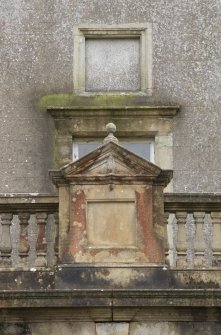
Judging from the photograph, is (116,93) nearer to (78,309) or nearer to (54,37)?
(54,37)

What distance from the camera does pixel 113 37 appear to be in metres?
16.7

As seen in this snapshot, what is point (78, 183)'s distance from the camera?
13.3m

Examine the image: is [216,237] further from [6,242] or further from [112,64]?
[112,64]

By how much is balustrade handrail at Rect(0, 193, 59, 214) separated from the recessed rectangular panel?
43 centimetres

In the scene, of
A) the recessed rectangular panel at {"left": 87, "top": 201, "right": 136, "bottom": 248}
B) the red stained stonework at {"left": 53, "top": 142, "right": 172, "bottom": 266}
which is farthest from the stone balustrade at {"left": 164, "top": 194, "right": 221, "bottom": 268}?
the recessed rectangular panel at {"left": 87, "top": 201, "right": 136, "bottom": 248}

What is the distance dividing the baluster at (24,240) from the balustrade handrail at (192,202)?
4.86 ft

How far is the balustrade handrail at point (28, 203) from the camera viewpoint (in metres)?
13.3

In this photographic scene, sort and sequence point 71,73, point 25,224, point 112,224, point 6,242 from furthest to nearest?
point 71,73, point 25,224, point 6,242, point 112,224

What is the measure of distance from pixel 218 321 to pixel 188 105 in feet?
13.3

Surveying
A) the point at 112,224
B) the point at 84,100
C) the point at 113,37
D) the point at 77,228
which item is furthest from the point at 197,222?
the point at 113,37

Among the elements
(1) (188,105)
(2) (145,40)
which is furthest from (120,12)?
(1) (188,105)

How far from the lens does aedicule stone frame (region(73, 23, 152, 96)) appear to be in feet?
54.2

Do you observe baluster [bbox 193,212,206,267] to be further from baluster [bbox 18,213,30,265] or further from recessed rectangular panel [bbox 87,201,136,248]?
baluster [bbox 18,213,30,265]

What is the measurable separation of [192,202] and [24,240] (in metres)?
1.81
